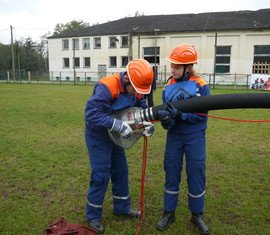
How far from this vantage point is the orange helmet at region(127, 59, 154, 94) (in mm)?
3354

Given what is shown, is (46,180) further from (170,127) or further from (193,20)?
(193,20)

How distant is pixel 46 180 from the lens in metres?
5.24

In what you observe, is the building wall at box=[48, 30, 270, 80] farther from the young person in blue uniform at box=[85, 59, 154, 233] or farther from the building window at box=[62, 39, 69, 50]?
the young person in blue uniform at box=[85, 59, 154, 233]

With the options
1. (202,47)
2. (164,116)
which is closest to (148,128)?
(164,116)

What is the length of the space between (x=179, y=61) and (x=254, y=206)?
2.28 metres

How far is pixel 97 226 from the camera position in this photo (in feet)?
12.4

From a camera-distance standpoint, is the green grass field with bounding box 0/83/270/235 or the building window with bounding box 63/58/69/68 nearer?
the green grass field with bounding box 0/83/270/235

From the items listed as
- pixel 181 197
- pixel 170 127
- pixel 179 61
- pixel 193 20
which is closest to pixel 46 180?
pixel 181 197

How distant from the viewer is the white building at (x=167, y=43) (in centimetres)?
3469

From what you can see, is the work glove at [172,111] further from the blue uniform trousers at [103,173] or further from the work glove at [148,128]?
the blue uniform trousers at [103,173]

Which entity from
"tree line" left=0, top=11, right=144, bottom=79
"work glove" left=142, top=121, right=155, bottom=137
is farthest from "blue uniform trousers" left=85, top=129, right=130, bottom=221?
"tree line" left=0, top=11, right=144, bottom=79

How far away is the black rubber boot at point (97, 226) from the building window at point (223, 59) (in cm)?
3418

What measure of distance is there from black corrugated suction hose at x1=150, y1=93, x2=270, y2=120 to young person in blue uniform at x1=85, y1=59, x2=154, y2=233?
32 centimetres

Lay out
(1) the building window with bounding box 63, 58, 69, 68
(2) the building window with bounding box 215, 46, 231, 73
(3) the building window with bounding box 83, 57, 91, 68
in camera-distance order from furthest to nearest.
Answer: (1) the building window with bounding box 63, 58, 69, 68 → (3) the building window with bounding box 83, 57, 91, 68 → (2) the building window with bounding box 215, 46, 231, 73
